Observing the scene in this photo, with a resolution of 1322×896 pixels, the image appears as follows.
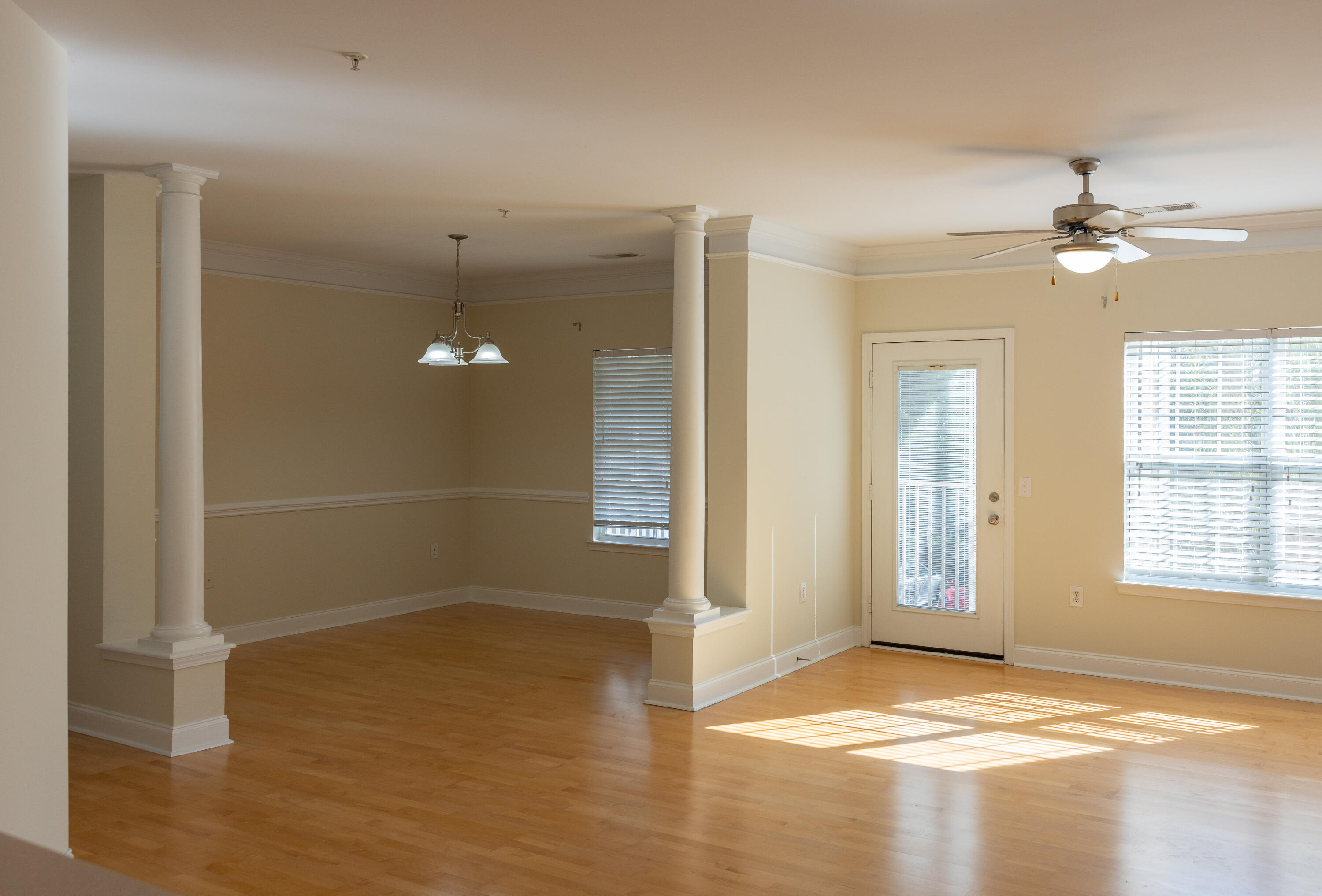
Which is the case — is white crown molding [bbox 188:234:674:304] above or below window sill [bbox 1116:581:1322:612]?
above

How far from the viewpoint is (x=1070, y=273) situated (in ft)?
21.1

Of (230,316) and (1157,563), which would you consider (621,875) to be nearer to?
(1157,563)

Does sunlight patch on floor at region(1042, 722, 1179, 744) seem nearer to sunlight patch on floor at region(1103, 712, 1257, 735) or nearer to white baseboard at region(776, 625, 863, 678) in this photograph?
sunlight patch on floor at region(1103, 712, 1257, 735)

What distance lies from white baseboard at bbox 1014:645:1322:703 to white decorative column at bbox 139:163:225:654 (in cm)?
485

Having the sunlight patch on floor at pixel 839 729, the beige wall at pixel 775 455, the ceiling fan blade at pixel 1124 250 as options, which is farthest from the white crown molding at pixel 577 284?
the ceiling fan blade at pixel 1124 250

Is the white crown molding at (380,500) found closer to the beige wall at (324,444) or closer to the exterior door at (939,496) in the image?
the beige wall at (324,444)

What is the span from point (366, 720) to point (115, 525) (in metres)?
1.56

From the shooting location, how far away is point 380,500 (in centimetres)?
817

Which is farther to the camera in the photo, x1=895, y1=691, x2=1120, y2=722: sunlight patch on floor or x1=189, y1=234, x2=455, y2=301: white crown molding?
Answer: x1=189, y1=234, x2=455, y2=301: white crown molding

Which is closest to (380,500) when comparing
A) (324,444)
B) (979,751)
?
(324,444)

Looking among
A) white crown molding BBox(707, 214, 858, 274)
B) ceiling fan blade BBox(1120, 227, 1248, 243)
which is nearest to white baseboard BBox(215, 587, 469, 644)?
white crown molding BBox(707, 214, 858, 274)

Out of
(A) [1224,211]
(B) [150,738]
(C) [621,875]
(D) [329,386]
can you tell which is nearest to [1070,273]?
(A) [1224,211]

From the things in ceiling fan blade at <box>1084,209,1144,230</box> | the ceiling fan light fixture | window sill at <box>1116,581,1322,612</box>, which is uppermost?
ceiling fan blade at <box>1084,209,1144,230</box>

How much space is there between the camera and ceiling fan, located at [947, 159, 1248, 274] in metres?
4.20
